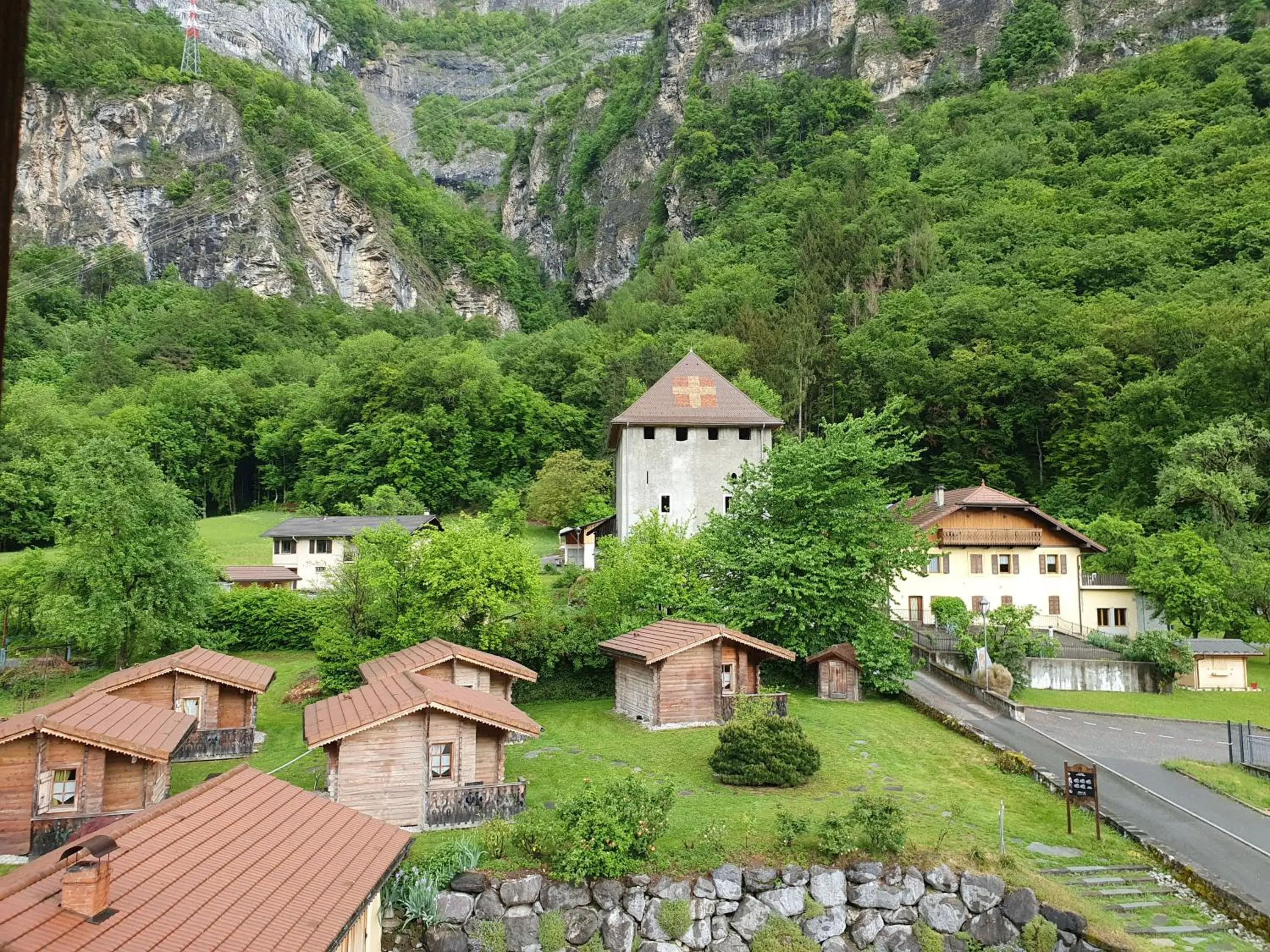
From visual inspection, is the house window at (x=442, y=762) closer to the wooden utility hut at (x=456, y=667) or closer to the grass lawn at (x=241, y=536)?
the wooden utility hut at (x=456, y=667)

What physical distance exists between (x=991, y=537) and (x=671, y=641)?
24519mm

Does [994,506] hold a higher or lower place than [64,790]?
higher

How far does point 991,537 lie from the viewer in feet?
146

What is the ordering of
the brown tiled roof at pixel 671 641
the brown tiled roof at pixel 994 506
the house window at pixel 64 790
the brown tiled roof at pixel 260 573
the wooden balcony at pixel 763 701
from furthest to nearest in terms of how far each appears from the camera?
the brown tiled roof at pixel 260 573, the brown tiled roof at pixel 994 506, the brown tiled roof at pixel 671 641, the wooden balcony at pixel 763 701, the house window at pixel 64 790

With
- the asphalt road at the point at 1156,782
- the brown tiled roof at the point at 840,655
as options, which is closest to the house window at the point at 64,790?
the brown tiled roof at the point at 840,655

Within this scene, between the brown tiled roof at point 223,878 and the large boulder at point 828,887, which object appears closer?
the brown tiled roof at point 223,878

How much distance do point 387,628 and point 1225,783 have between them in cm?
2528

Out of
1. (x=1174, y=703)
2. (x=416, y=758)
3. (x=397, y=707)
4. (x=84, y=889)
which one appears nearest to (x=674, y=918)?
(x=416, y=758)

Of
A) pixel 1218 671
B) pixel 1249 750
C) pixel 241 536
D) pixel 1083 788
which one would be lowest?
pixel 1249 750

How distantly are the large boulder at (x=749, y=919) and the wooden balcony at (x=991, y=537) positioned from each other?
30.9 metres

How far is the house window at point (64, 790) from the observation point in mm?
18891

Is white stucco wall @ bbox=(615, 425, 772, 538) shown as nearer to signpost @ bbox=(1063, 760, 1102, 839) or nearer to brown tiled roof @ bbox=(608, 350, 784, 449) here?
brown tiled roof @ bbox=(608, 350, 784, 449)

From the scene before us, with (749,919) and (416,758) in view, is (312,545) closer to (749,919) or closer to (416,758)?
(416,758)

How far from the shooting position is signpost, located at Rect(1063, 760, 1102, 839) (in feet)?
62.4
